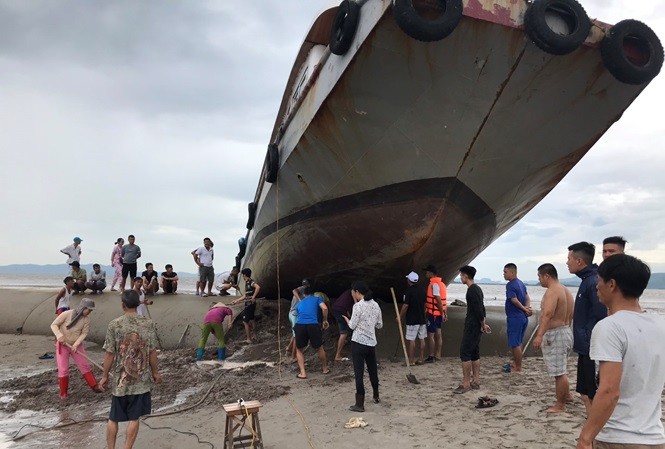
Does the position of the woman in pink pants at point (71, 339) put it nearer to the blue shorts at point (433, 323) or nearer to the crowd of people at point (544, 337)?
the crowd of people at point (544, 337)

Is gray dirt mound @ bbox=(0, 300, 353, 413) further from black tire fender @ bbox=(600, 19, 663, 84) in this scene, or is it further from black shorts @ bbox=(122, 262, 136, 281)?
black tire fender @ bbox=(600, 19, 663, 84)

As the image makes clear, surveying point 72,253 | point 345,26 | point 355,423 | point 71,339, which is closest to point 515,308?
point 355,423

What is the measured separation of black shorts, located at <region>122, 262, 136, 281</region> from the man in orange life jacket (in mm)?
7738

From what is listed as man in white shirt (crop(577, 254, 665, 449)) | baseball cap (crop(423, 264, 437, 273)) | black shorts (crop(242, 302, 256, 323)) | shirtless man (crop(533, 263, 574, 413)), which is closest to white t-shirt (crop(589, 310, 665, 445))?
man in white shirt (crop(577, 254, 665, 449))

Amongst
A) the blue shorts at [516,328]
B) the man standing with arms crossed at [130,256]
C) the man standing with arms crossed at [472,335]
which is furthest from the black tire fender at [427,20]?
the man standing with arms crossed at [130,256]

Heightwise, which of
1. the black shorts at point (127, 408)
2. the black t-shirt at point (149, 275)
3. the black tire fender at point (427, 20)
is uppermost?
the black tire fender at point (427, 20)

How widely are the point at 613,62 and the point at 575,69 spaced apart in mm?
378

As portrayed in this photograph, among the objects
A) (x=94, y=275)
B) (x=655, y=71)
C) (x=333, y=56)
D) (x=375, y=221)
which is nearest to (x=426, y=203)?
(x=375, y=221)

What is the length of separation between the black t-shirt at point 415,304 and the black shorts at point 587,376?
3207mm

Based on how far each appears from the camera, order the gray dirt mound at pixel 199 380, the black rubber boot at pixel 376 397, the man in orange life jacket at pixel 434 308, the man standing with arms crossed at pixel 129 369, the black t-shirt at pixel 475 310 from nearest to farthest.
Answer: the man standing with arms crossed at pixel 129 369 < the black rubber boot at pixel 376 397 < the black t-shirt at pixel 475 310 < the gray dirt mound at pixel 199 380 < the man in orange life jacket at pixel 434 308

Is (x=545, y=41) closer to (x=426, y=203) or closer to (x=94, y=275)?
(x=426, y=203)

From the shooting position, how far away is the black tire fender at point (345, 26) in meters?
5.37

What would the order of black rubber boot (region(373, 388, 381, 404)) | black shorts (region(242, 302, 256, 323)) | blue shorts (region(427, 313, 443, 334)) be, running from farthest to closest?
1. black shorts (region(242, 302, 256, 323))
2. blue shorts (region(427, 313, 443, 334))
3. black rubber boot (region(373, 388, 381, 404))

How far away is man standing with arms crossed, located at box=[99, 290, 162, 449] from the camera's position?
373 centimetres
